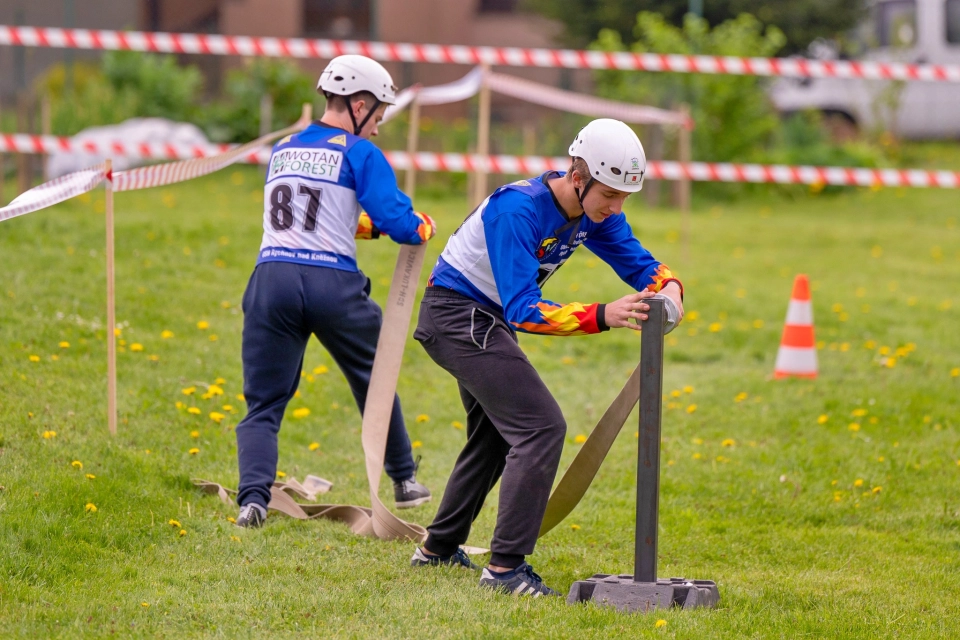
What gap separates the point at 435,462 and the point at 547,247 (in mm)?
2631

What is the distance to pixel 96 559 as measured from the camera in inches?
179

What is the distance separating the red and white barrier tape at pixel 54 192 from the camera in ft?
16.7

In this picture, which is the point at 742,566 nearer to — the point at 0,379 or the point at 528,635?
the point at 528,635

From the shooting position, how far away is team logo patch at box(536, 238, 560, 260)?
4230 millimetres

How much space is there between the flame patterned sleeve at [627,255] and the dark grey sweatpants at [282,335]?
1.21 meters

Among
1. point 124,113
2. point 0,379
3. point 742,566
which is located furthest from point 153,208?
point 742,566

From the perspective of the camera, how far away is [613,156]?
13.2 feet

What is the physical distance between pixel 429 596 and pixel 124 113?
14.2 metres

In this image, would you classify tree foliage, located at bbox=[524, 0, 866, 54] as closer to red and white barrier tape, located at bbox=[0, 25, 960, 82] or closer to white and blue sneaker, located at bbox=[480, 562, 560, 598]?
red and white barrier tape, located at bbox=[0, 25, 960, 82]

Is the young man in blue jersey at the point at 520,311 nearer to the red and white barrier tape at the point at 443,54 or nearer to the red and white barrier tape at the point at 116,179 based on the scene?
the red and white barrier tape at the point at 116,179

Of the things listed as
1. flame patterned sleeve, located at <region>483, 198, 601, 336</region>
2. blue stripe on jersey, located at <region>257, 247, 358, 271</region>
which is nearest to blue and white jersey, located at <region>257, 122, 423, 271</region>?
blue stripe on jersey, located at <region>257, 247, 358, 271</region>

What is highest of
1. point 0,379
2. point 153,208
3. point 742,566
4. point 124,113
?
point 124,113

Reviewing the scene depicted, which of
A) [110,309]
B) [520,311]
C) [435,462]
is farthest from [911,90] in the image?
[520,311]

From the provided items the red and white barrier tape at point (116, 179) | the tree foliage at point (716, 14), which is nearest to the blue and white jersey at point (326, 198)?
the red and white barrier tape at point (116, 179)
